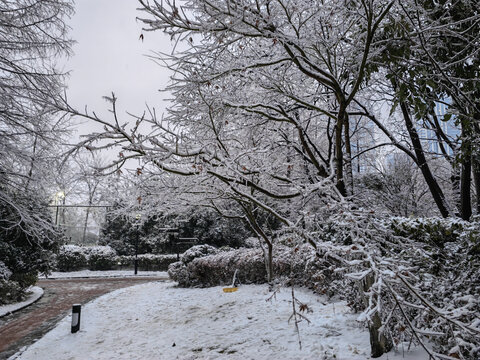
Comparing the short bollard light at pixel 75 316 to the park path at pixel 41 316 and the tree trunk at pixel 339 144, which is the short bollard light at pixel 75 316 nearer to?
the park path at pixel 41 316

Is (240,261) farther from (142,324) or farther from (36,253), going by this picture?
(36,253)

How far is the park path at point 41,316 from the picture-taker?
6.40 m

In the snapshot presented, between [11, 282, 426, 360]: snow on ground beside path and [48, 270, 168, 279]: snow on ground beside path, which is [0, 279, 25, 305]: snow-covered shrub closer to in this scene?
[11, 282, 426, 360]: snow on ground beside path

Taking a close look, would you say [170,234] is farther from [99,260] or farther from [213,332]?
[213,332]

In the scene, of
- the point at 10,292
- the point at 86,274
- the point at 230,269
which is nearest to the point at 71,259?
the point at 86,274

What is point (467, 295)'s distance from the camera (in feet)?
11.1

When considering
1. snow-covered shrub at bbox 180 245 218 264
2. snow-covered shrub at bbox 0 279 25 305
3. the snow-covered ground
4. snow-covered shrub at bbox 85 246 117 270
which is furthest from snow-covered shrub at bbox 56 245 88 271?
snow-covered shrub at bbox 180 245 218 264

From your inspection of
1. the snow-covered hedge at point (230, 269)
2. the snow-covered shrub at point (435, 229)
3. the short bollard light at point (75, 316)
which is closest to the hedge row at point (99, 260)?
the snow-covered hedge at point (230, 269)

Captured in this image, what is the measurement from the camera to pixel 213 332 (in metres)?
6.23

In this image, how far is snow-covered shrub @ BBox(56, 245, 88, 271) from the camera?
2039cm

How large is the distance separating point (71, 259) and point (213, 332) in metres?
17.8

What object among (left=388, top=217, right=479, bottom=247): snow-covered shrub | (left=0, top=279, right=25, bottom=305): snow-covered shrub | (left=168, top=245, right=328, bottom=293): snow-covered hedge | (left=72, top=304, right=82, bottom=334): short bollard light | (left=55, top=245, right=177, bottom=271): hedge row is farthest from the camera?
(left=55, top=245, right=177, bottom=271): hedge row

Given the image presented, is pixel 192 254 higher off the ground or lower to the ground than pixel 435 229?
lower

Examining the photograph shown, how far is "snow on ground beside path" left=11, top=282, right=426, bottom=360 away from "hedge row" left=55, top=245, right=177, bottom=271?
42.2 feet
